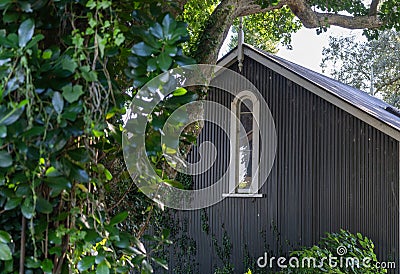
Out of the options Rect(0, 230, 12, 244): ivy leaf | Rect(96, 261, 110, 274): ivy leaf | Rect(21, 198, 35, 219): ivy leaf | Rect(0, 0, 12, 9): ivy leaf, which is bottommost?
Rect(96, 261, 110, 274): ivy leaf

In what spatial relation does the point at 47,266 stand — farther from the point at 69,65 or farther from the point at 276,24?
the point at 276,24

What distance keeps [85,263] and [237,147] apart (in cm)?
858

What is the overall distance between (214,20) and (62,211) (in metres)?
5.45

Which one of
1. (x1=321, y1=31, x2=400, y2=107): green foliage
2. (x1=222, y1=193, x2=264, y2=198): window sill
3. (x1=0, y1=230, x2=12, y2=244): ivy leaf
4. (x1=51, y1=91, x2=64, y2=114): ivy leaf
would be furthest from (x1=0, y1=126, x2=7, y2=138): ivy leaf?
(x1=321, y1=31, x2=400, y2=107): green foliage

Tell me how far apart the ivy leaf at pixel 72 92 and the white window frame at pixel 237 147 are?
8.35 meters

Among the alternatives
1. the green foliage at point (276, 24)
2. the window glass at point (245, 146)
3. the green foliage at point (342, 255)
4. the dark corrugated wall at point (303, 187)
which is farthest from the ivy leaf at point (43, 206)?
the green foliage at point (276, 24)

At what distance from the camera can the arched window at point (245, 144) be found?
9.90 m

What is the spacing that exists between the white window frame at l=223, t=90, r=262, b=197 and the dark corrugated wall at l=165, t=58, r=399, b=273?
143 millimetres

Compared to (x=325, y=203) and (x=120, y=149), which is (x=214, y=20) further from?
(x=120, y=149)

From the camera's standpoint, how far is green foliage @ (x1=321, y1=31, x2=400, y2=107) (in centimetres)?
2859

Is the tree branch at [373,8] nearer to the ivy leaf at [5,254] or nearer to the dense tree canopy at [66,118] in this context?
the dense tree canopy at [66,118]

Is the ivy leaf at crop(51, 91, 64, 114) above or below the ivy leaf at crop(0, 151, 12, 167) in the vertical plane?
above

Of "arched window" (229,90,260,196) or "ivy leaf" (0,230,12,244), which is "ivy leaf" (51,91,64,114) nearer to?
"ivy leaf" (0,230,12,244)

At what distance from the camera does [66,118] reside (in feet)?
4.94
